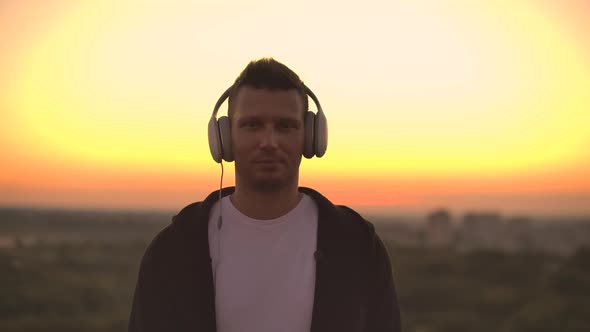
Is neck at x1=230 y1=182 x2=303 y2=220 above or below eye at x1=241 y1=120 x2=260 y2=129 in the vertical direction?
below

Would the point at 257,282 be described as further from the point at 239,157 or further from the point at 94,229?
the point at 94,229

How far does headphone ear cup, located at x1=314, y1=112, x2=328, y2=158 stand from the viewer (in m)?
2.81

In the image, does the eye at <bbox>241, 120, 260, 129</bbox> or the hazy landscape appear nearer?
the eye at <bbox>241, 120, 260, 129</bbox>

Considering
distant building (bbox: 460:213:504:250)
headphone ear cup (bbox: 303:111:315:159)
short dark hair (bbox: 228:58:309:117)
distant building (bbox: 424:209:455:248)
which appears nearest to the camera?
short dark hair (bbox: 228:58:309:117)

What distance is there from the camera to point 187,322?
260 centimetres

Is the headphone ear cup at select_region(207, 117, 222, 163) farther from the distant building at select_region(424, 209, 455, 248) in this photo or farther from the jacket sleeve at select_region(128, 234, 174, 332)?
the distant building at select_region(424, 209, 455, 248)

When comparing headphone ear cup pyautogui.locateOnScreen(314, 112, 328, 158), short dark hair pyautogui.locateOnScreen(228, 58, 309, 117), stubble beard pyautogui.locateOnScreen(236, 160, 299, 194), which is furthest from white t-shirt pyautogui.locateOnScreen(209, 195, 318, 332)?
short dark hair pyautogui.locateOnScreen(228, 58, 309, 117)

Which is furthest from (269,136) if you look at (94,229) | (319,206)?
(94,229)

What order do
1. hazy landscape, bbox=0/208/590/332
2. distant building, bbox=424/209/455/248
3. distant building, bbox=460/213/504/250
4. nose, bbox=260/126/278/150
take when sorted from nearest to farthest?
nose, bbox=260/126/278/150
hazy landscape, bbox=0/208/590/332
distant building, bbox=424/209/455/248
distant building, bbox=460/213/504/250

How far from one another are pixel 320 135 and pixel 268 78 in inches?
12.8

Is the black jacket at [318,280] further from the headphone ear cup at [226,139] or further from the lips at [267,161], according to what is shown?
the lips at [267,161]

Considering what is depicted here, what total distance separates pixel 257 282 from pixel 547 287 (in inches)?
955

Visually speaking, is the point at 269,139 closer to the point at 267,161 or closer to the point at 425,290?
the point at 267,161

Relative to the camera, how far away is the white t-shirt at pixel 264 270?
2.60m
